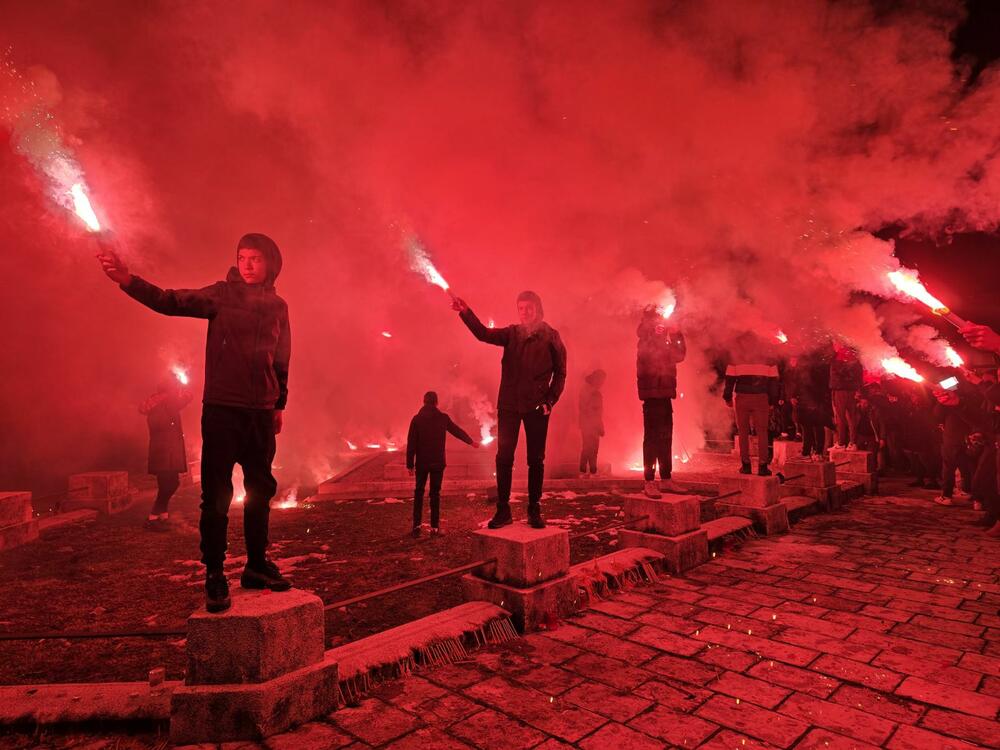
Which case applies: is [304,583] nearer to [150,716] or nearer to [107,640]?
[107,640]

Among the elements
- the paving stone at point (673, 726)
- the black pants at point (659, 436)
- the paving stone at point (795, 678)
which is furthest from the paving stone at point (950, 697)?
the black pants at point (659, 436)

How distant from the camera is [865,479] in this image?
9844mm

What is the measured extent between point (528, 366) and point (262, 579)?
265 centimetres

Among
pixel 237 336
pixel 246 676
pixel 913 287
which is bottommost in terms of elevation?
pixel 246 676

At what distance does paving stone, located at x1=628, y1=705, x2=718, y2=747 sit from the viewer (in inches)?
107

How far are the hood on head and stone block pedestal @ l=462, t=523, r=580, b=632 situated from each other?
7.93 feet

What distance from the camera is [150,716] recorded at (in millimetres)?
2854

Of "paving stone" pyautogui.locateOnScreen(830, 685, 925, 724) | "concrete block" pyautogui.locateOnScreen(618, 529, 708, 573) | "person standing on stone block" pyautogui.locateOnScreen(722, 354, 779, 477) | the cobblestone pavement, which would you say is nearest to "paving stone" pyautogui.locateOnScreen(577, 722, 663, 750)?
the cobblestone pavement

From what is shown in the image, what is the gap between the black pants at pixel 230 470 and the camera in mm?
3033

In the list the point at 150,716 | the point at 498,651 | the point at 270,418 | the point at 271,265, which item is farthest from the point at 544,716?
the point at 271,265

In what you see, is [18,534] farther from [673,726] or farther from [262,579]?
[673,726]

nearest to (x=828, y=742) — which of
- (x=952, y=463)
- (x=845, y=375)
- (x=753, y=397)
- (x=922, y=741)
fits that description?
(x=922, y=741)

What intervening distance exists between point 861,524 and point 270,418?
295 inches

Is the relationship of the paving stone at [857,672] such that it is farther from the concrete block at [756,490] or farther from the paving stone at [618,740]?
the concrete block at [756,490]
